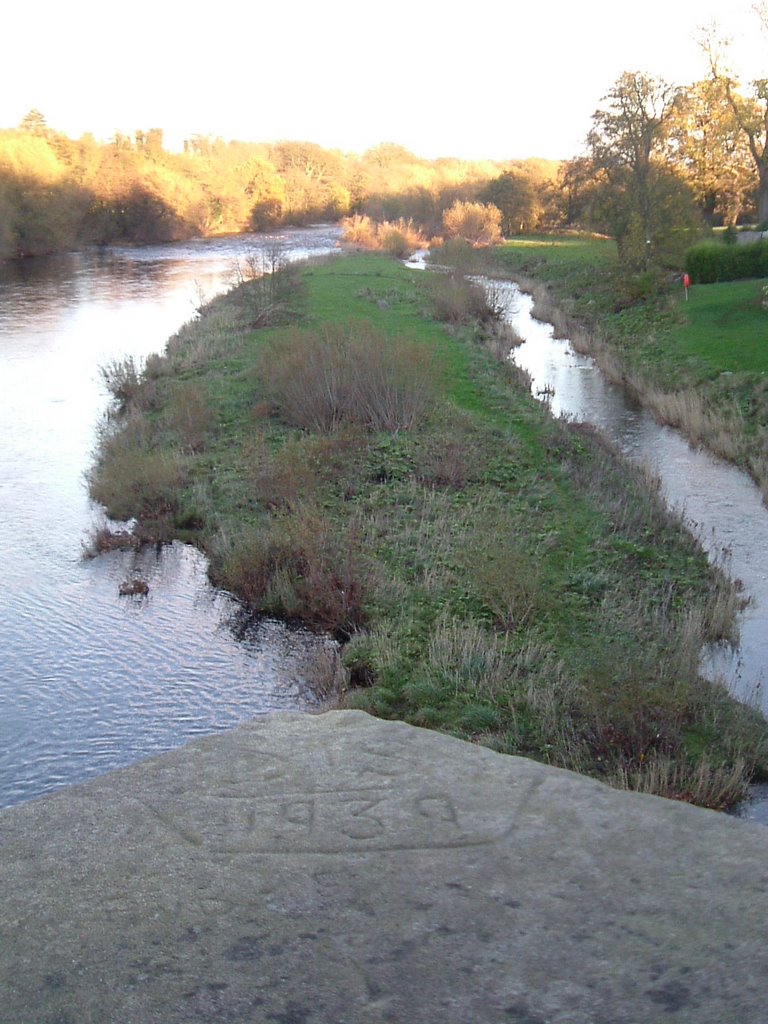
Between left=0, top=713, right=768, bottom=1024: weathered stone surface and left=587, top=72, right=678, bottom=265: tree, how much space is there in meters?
32.8

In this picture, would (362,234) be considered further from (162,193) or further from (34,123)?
(34,123)

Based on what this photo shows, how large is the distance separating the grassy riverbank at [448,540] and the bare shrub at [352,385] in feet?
0.14

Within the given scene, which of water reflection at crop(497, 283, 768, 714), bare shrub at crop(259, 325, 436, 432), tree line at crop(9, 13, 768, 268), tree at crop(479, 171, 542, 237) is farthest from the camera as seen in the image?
tree at crop(479, 171, 542, 237)

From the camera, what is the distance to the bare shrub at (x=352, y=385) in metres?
18.6

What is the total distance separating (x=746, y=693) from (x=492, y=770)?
19.8 feet

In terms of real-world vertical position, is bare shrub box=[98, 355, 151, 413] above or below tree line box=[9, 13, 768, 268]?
below

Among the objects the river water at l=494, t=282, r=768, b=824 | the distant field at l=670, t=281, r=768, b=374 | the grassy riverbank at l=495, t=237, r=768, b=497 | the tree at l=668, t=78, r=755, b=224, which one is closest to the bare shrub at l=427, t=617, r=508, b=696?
the river water at l=494, t=282, r=768, b=824

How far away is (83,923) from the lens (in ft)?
12.2

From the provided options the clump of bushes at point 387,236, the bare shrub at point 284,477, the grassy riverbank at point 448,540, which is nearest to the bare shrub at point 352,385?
the grassy riverbank at point 448,540

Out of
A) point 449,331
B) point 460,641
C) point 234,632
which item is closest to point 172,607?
point 234,632

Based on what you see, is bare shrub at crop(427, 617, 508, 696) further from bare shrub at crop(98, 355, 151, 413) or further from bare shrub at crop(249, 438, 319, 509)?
bare shrub at crop(98, 355, 151, 413)

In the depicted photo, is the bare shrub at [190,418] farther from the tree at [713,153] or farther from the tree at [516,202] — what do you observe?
the tree at [516,202]

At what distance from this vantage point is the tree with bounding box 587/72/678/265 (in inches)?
1379

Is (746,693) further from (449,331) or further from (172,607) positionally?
(449,331)
